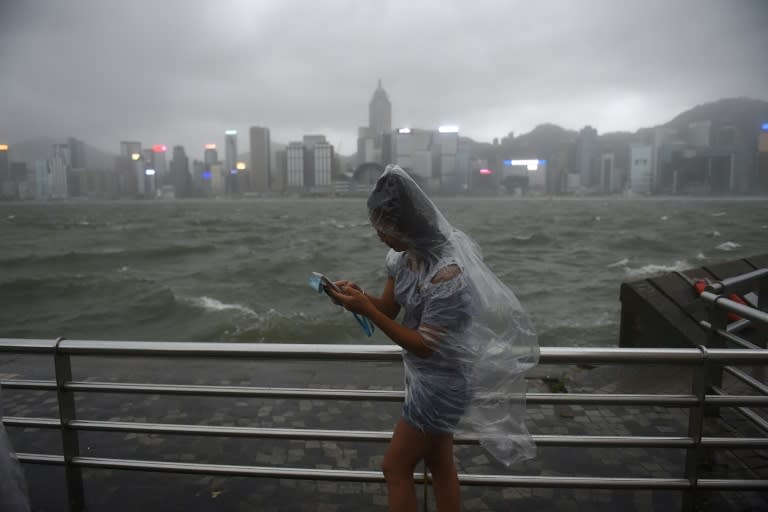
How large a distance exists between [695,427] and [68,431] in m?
2.86

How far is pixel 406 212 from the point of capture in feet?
5.79

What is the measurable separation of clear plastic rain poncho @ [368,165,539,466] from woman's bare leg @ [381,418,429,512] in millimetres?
63

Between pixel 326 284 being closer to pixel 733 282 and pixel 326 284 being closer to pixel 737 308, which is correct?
pixel 737 308

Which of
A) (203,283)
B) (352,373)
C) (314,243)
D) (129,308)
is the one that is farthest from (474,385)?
(314,243)

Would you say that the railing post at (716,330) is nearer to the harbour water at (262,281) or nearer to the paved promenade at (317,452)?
the paved promenade at (317,452)

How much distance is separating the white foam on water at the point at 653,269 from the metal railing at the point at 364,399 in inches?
916

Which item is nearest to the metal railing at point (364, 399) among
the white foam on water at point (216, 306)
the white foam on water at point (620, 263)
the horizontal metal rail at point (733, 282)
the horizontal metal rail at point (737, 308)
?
the horizontal metal rail at point (737, 308)

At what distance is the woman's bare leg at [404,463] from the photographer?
6.15 feet

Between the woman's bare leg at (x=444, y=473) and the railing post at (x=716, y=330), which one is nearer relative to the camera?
the woman's bare leg at (x=444, y=473)

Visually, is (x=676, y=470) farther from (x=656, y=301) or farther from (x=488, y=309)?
(x=656, y=301)

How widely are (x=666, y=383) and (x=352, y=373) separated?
9.35 ft

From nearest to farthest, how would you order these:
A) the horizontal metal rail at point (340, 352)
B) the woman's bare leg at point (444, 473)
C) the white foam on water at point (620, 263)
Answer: the woman's bare leg at point (444, 473), the horizontal metal rail at point (340, 352), the white foam on water at point (620, 263)

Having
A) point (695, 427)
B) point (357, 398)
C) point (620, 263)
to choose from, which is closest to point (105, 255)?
point (620, 263)

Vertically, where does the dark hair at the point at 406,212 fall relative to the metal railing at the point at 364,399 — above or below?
above
